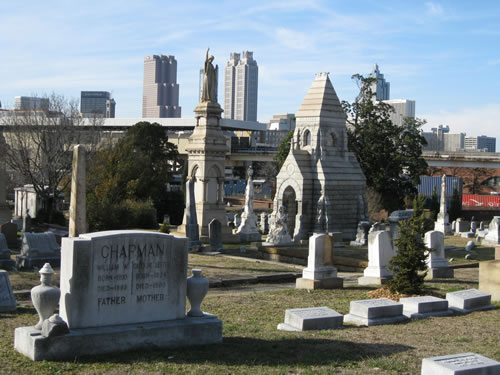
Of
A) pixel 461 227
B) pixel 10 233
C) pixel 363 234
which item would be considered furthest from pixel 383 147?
pixel 10 233

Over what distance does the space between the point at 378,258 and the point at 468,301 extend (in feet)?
14.7

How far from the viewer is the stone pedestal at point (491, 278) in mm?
13289

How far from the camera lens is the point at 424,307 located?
11.2 meters

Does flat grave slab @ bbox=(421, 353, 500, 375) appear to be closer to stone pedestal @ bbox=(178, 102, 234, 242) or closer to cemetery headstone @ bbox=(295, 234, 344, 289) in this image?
cemetery headstone @ bbox=(295, 234, 344, 289)

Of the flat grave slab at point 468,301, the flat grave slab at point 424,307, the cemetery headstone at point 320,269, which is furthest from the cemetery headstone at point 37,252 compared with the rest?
the flat grave slab at point 468,301

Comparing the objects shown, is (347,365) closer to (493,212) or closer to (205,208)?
(205,208)

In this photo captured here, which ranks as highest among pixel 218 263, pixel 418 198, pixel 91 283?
pixel 418 198

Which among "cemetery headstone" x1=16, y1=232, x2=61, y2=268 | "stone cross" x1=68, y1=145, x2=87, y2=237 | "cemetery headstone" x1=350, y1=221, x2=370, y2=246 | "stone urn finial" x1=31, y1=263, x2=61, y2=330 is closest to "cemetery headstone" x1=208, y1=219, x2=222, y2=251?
"cemetery headstone" x1=16, y1=232, x2=61, y2=268

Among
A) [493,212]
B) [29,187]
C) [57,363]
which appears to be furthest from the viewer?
[493,212]

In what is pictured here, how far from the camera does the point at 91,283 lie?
8312 millimetres

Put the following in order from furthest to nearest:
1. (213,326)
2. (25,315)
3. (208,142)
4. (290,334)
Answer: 1. (208,142)
2. (25,315)
3. (290,334)
4. (213,326)

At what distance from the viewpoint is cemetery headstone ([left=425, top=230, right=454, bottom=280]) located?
17188 mm

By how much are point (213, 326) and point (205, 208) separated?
2172cm

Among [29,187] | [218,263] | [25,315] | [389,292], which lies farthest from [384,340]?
[29,187]
